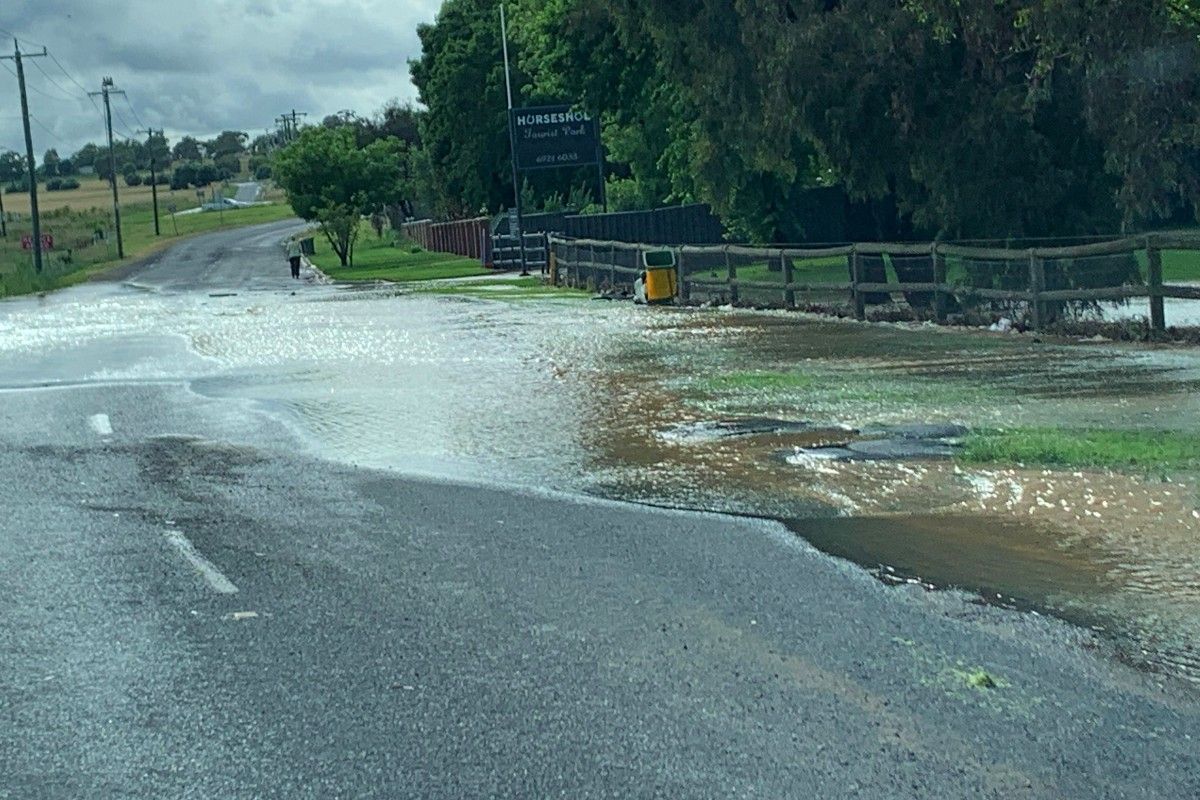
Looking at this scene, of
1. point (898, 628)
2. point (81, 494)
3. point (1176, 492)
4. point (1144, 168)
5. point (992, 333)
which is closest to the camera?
point (898, 628)

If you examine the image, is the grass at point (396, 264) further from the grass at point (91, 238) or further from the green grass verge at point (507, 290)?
the grass at point (91, 238)

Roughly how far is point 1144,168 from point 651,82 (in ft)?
62.2

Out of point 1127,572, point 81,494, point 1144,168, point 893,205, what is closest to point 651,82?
point 893,205

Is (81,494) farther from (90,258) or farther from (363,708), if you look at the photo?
(90,258)

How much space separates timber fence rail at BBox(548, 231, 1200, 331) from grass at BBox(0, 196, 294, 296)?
118 ft

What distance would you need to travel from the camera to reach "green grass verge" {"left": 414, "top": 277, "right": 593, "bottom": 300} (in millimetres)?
40562

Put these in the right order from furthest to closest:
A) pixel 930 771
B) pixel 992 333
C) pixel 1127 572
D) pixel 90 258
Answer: pixel 90 258 → pixel 992 333 → pixel 1127 572 → pixel 930 771

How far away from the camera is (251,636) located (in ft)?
26.9

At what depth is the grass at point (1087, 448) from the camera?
12367 millimetres

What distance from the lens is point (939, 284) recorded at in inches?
1006

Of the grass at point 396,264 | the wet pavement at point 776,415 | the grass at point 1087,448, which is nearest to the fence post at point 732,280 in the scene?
the wet pavement at point 776,415

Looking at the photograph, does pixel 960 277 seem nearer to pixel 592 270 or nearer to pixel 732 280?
pixel 732 280

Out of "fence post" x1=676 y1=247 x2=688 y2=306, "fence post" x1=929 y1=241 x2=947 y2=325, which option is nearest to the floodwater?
"fence post" x1=929 y1=241 x2=947 y2=325

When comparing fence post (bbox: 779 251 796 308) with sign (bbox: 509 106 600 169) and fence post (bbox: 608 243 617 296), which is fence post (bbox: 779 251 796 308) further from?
sign (bbox: 509 106 600 169)
